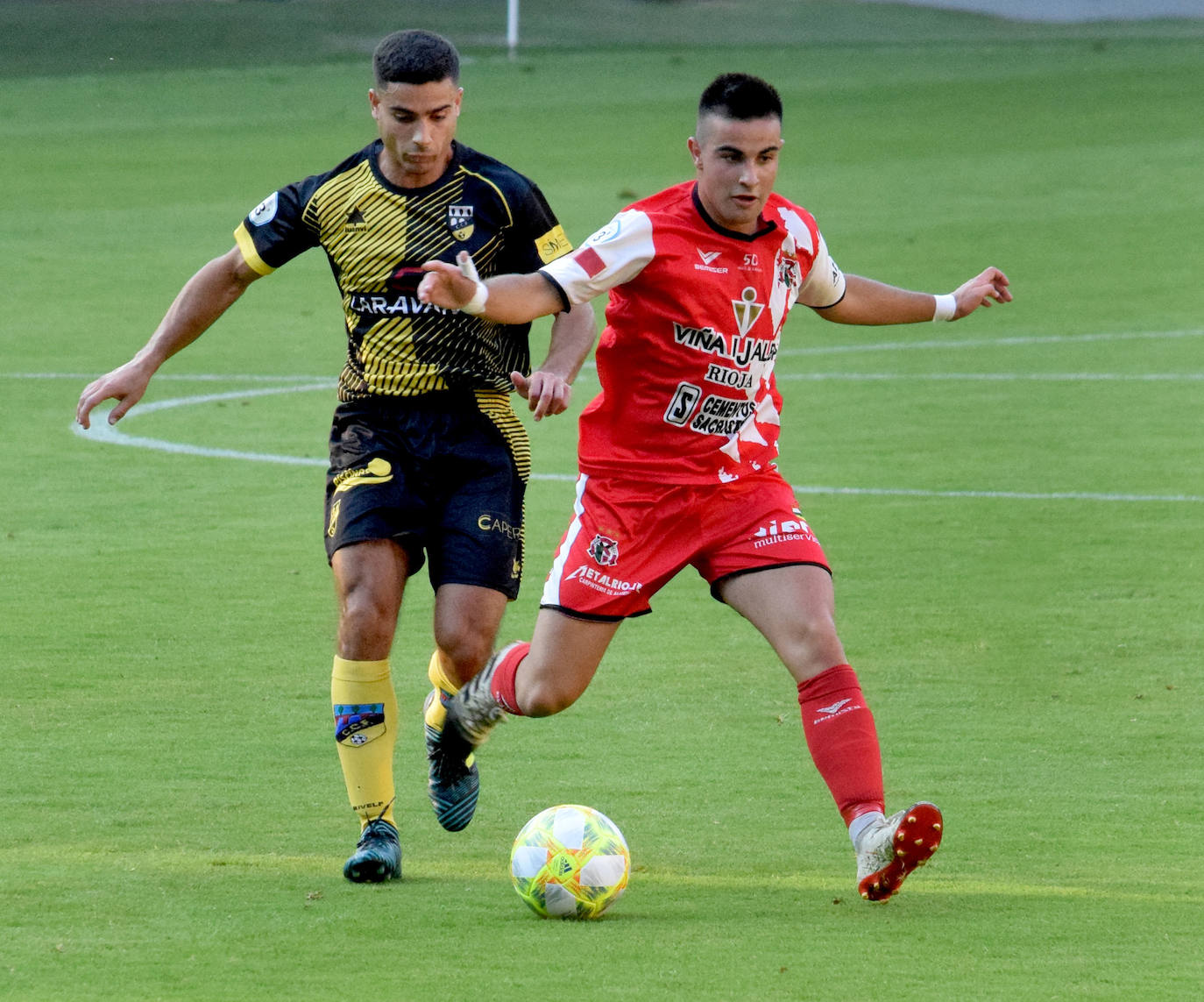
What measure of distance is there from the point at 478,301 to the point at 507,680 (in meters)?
1.17

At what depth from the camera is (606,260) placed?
18.2 feet

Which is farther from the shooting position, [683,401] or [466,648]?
[466,648]

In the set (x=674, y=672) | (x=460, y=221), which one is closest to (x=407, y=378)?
(x=460, y=221)

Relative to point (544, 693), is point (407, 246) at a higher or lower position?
higher

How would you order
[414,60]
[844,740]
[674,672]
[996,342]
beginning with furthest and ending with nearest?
[996,342] < [674,672] < [414,60] < [844,740]

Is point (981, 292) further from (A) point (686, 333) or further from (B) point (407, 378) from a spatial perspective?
(B) point (407, 378)

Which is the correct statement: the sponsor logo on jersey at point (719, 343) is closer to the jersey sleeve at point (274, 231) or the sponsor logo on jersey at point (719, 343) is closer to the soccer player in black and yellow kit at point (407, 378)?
the soccer player in black and yellow kit at point (407, 378)

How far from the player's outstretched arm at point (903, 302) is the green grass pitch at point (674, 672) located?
1.41 metres

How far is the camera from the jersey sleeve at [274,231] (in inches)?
243

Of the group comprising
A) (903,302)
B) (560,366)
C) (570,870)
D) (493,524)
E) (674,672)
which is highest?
(903,302)

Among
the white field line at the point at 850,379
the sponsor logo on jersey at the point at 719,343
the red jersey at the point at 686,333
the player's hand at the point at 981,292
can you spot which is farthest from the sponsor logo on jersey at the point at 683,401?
the white field line at the point at 850,379

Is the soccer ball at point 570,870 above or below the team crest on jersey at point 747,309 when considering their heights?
below

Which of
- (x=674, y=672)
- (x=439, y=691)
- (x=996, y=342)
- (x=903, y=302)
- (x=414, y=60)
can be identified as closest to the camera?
(x=414, y=60)

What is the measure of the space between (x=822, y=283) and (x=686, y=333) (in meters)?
0.53
